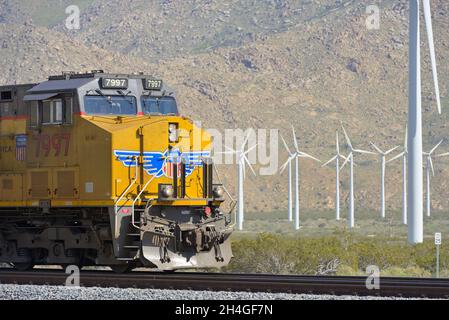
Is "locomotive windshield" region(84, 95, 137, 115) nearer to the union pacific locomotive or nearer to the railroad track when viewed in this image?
the union pacific locomotive

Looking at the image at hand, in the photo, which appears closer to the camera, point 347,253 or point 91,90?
point 91,90

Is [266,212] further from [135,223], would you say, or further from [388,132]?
[135,223]

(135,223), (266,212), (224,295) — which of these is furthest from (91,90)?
(266,212)

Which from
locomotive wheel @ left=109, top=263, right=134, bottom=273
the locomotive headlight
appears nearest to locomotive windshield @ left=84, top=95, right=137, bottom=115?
the locomotive headlight

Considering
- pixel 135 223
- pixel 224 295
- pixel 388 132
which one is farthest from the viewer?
pixel 388 132

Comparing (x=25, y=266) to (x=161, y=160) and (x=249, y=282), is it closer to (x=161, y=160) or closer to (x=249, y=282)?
(x=161, y=160)

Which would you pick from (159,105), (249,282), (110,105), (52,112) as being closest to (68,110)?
(52,112)

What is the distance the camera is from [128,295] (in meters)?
20.3

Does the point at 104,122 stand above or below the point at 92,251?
above

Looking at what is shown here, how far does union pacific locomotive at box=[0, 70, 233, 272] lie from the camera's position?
25500 millimetres

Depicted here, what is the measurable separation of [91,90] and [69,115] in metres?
0.79

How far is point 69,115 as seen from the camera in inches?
1033
